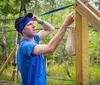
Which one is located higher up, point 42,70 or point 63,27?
point 63,27

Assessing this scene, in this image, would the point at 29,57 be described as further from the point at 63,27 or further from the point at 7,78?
the point at 7,78

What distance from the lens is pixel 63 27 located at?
7.32 feet

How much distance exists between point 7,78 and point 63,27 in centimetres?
727

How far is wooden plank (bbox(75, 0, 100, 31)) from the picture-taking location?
2.24m

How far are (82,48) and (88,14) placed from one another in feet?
1.37

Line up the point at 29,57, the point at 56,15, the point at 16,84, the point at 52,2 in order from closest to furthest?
the point at 29,57 → the point at 16,84 → the point at 52,2 → the point at 56,15

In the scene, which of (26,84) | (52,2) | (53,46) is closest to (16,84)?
(52,2)

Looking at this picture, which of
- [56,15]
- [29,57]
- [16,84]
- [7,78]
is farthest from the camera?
[56,15]

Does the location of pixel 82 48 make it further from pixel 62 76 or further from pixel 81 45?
pixel 62 76

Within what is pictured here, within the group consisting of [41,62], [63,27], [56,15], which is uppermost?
[56,15]

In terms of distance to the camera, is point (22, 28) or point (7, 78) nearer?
point (22, 28)

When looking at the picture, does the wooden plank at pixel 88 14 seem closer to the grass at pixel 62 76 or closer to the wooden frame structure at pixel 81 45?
the wooden frame structure at pixel 81 45

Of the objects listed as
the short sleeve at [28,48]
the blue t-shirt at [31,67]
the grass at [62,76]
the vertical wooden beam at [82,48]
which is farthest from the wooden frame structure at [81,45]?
the grass at [62,76]

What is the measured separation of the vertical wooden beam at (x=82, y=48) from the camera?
2.63 meters
